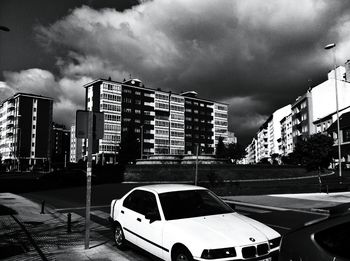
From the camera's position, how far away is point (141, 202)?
7.17 meters

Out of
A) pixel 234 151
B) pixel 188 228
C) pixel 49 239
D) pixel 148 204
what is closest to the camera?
pixel 188 228

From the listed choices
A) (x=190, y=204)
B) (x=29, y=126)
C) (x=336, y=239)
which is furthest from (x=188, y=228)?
(x=29, y=126)

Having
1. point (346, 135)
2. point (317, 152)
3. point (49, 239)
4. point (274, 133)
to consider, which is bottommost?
point (49, 239)

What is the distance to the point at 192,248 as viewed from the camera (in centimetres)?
518

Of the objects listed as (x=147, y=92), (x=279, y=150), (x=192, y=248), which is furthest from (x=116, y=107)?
(x=192, y=248)

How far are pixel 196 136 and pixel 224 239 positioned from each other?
12640cm

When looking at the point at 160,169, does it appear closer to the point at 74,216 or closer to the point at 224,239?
the point at 74,216

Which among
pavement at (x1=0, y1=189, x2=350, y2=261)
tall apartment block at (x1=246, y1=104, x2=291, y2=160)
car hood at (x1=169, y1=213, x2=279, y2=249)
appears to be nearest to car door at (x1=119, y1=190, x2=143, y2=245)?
pavement at (x1=0, y1=189, x2=350, y2=261)

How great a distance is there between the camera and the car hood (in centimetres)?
515

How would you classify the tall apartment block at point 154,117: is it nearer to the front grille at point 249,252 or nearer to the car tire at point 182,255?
the car tire at point 182,255

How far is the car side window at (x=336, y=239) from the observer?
295 cm

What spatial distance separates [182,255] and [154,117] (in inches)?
4439

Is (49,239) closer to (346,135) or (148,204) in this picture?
(148,204)

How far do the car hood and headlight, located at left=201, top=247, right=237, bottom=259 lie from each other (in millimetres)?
54
